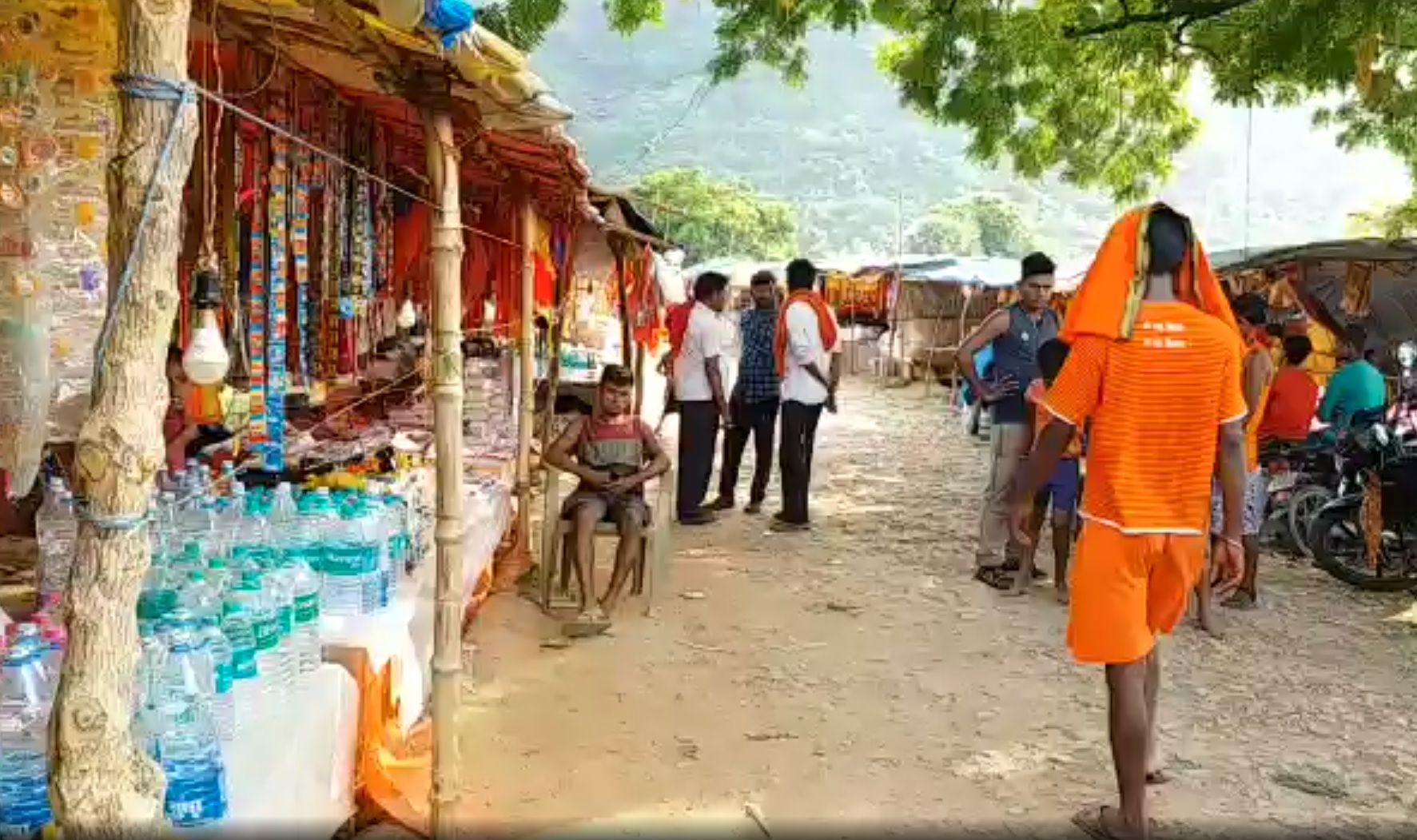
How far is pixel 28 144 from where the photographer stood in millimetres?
3332

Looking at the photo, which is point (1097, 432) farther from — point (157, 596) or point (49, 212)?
point (49, 212)

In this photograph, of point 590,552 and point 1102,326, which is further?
point 590,552

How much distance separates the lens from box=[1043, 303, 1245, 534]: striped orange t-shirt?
11.2 ft

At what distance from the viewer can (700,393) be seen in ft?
27.9

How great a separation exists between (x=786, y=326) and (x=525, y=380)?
6.87 ft

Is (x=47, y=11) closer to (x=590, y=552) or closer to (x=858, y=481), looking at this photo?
(x=590, y=552)

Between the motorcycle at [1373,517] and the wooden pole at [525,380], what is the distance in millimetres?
4937

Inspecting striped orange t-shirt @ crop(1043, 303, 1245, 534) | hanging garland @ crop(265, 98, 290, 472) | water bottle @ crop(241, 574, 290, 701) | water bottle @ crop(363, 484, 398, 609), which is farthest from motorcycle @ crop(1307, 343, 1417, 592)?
water bottle @ crop(241, 574, 290, 701)

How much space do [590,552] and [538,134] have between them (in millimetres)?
2160

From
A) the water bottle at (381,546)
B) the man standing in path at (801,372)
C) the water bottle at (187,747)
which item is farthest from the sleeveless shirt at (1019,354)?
the water bottle at (187,747)

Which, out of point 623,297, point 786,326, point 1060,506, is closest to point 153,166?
point 1060,506

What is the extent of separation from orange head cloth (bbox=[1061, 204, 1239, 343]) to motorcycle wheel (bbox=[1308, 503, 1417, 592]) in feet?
15.4

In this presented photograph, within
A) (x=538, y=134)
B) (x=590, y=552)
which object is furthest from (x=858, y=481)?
(x=538, y=134)

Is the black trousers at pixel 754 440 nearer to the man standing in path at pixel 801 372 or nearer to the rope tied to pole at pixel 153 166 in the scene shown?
the man standing in path at pixel 801 372
